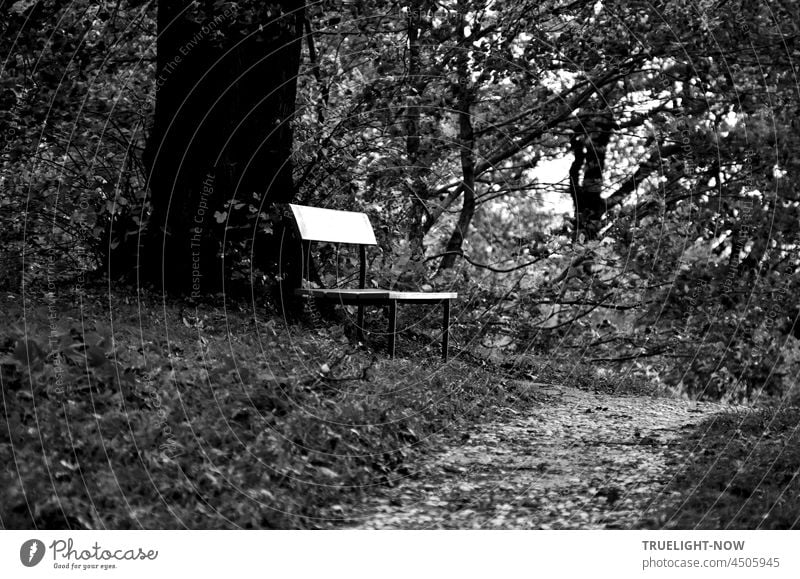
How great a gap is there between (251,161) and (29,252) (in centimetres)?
282

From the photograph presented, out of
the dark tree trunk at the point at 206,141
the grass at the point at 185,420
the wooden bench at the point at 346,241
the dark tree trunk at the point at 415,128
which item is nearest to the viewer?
the grass at the point at 185,420

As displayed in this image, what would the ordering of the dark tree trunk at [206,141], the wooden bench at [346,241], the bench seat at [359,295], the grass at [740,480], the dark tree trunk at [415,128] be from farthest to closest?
the dark tree trunk at [415,128]
the dark tree trunk at [206,141]
the wooden bench at [346,241]
the bench seat at [359,295]
the grass at [740,480]

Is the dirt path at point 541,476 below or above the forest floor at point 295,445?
below

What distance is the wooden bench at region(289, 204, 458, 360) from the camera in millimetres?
8094

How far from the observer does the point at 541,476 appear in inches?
222

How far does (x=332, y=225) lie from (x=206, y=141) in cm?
144

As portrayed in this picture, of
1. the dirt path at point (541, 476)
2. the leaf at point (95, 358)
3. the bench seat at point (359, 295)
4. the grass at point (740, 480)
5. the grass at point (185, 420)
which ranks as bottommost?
the dirt path at point (541, 476)

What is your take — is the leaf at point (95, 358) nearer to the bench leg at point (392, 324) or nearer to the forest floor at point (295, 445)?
the forest floor at point (295, 445)

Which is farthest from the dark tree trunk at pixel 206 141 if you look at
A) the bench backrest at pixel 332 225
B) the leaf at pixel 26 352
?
the leaf at pixel 26 352

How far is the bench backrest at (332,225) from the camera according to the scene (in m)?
8.25

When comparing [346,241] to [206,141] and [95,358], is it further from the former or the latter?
[95,358]

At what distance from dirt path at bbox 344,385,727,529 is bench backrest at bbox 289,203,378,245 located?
7.84 feet

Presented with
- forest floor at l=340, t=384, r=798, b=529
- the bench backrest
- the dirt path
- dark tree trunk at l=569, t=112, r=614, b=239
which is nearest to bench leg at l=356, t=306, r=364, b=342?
the bench backrest

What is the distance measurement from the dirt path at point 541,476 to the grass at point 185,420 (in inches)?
9.7
